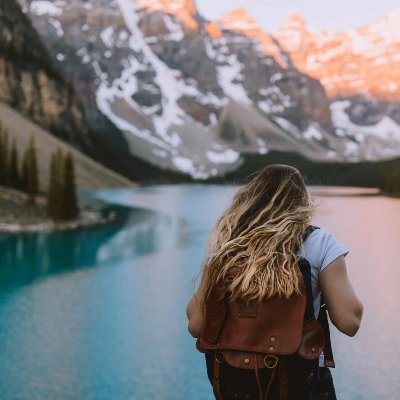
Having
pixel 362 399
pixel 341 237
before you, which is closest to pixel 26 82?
pixel 341 237

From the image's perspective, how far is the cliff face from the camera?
11194cm

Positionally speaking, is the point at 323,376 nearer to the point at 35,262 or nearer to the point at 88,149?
the point at 35,262

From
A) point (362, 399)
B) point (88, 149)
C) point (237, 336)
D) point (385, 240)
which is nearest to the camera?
point (237, 336)

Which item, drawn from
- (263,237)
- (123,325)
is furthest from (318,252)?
(123,325)

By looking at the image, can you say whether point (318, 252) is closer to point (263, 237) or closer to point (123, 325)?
point (263, 237)

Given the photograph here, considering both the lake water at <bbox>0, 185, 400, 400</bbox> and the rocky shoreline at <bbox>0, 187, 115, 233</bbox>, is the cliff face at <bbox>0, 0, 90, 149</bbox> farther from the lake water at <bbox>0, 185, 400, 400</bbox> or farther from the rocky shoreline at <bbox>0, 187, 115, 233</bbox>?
the lake water at <bbox>0, 185, 400, 400</bbox>

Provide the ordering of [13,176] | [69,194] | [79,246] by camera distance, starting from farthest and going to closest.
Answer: [13,176], [69,194], [79,246]

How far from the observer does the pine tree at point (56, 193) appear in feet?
143

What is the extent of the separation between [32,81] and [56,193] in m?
78.7

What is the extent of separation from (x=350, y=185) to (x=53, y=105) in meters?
60.4

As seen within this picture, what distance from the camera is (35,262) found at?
2717cm

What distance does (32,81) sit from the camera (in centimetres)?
11712

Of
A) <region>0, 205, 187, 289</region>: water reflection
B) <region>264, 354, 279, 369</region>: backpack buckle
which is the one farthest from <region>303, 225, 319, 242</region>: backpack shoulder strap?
<region>0, 205, 187, 289</region>: water reflection

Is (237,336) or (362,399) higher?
(237,336)
